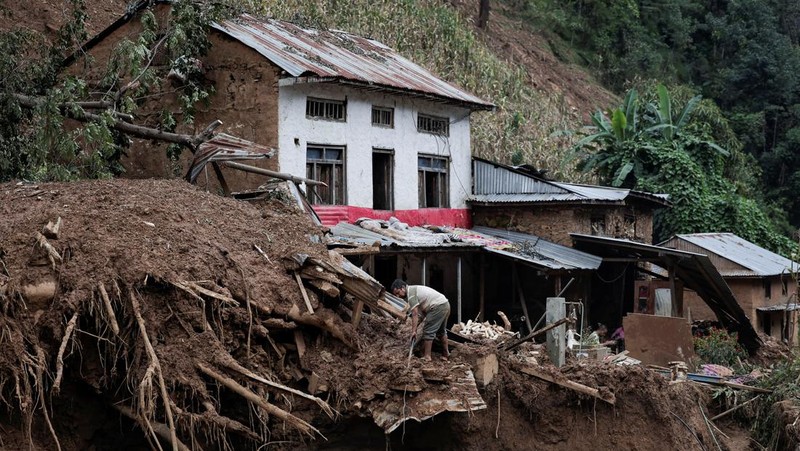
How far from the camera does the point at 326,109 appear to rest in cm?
2111

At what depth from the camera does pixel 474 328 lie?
18.4 m

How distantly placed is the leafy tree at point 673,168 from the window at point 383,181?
10.9m

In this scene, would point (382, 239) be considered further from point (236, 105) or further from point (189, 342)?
point (189, 342)

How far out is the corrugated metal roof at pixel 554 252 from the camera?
22.4 m

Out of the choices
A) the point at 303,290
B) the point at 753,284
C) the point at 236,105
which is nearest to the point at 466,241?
the point at 236,105

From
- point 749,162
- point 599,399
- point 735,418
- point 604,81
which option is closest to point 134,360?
point 599,399

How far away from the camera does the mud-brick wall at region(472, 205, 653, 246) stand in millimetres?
24312

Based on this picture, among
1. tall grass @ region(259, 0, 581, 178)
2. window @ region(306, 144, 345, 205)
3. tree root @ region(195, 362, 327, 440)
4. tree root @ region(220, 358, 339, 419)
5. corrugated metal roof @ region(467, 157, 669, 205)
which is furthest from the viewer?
tall grass @ region(259, 0, 581, 178)

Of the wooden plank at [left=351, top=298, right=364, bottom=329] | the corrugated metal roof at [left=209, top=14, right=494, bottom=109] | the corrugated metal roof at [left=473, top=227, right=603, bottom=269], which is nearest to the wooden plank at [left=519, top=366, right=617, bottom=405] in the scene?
the wooden plank at [left=351, top=298, right=364, bottom=329]

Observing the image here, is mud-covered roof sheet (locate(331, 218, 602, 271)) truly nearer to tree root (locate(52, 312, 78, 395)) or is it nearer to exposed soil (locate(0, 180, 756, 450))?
exposed soil (locate(0, 180, 756, 450))

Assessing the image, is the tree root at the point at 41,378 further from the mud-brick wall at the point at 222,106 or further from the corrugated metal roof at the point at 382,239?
the mud-brick wall at the point at 222,106

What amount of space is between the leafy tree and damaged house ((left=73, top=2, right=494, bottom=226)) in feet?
29.7

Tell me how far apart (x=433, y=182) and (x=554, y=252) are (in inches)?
129

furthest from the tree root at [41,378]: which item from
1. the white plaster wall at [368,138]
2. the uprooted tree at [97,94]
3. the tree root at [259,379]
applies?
the white plaster wall at [368,138]
